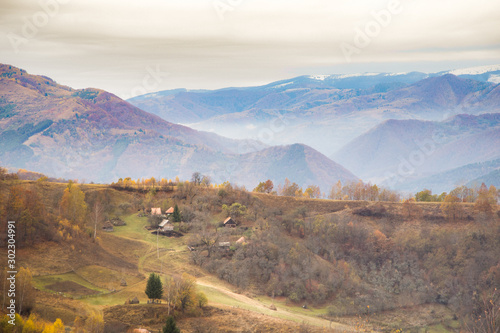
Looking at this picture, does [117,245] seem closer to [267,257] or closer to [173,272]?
[173,272]

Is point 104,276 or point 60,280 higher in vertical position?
point 60,280

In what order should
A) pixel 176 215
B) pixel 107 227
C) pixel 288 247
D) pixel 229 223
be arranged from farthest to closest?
pixel 176 215 → pixel 229 223 → pixel 107 227 → pixel 288 247

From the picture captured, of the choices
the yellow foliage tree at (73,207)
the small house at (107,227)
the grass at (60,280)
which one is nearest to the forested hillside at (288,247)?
the yellow foliage tree at (73,207)

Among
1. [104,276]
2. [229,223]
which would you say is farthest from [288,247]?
[104,276]

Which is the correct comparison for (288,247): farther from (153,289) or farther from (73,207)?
(73,207)

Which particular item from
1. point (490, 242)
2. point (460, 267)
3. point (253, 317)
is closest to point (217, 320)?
point (253, 317)

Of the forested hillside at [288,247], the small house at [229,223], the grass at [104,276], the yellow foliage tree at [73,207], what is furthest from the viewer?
the small house at [229,223]

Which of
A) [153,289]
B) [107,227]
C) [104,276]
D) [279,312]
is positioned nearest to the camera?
[153,289]

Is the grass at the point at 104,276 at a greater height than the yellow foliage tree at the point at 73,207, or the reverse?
the yellow foliage tree at the point at 73,207

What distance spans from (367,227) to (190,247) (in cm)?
3589

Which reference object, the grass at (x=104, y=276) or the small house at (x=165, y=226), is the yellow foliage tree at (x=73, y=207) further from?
the grass at (x=104, y=276)

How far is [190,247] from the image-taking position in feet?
218

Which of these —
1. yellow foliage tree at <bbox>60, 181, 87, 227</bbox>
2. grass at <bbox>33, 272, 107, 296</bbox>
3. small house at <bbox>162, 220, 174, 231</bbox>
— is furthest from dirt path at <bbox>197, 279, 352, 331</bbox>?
yellow foliage tree at <bbox>60, 181, 87, 227</bbox>

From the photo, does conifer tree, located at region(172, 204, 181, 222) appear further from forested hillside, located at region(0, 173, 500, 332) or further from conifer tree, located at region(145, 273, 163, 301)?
conifer tree, located at region(145, 273, 163, 301)
